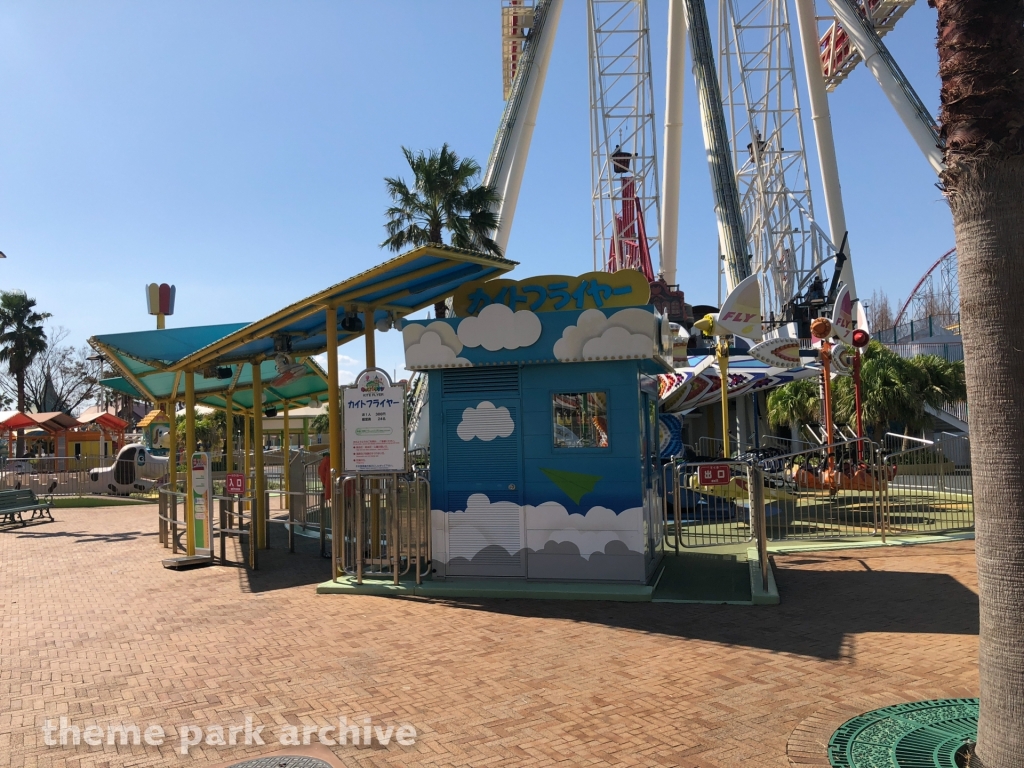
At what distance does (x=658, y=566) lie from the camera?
9.86 meters

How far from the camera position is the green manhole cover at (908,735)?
413cm

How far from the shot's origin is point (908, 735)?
445 cm

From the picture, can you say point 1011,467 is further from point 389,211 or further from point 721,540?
point 389,211

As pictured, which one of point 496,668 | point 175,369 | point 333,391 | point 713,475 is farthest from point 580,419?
point 175,369

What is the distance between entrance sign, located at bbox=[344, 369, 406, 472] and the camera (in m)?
9.10

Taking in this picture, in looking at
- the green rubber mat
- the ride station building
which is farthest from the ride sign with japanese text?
the green rubber mat

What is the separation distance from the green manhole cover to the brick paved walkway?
0.17m

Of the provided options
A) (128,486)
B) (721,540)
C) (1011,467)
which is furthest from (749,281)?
(128,486)

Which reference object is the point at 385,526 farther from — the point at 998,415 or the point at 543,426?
the point at 998,415

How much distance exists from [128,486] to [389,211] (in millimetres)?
13928

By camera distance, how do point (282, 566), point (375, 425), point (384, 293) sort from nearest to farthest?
point (375, 425) < point (384, 293) < point (282, 566)

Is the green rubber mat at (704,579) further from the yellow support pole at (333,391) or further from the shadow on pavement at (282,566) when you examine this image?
the shadow on pavement at (282,566)

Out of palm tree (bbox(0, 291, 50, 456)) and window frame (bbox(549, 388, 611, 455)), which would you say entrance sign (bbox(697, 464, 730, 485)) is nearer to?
window frame (bbox(549, 388, 611, 455))

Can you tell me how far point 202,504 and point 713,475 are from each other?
7.61 m
